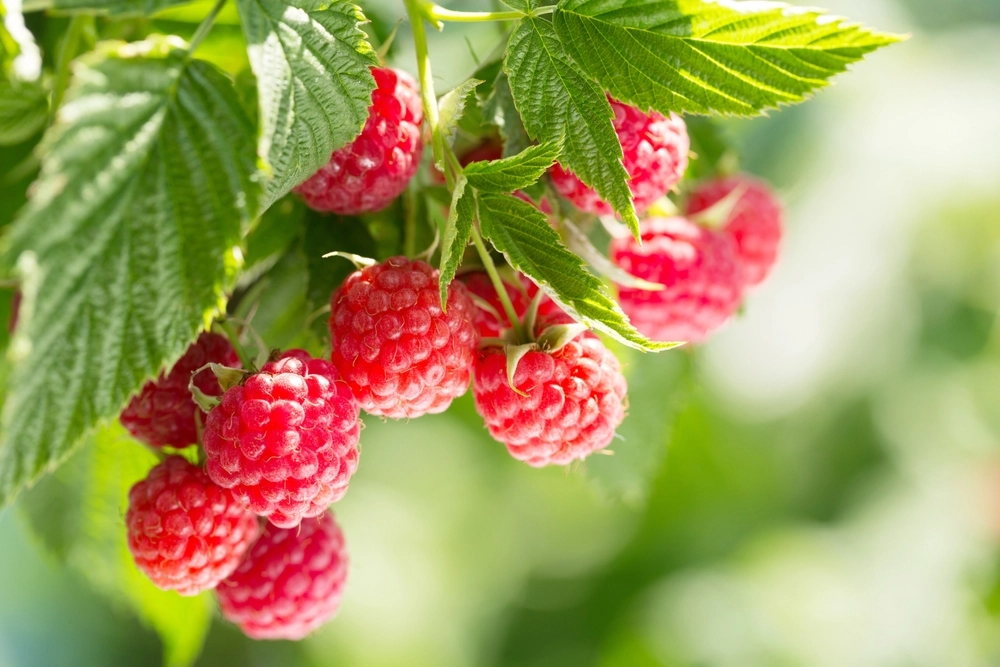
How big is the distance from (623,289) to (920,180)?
148 cm

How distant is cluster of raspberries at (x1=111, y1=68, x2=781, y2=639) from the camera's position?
553 mm

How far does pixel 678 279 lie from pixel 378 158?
0.30 metres

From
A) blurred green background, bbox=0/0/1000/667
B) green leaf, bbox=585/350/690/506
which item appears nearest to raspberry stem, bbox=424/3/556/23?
green leaf, bbox=585/350/690/506

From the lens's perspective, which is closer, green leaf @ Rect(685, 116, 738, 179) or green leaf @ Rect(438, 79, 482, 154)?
green leaf @ Rect(438, 79, 482, 154)

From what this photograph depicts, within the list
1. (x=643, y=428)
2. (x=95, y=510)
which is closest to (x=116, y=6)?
(x=95, y=510)

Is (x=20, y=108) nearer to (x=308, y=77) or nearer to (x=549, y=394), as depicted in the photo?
(x=308, y=77)

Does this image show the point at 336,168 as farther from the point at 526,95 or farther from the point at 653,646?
the point at 653,646

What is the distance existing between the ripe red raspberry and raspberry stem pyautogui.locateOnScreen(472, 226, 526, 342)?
1cm

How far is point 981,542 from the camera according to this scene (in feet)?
6.68

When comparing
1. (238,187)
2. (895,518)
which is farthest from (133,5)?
(895,518)

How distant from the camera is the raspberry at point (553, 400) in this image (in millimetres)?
590

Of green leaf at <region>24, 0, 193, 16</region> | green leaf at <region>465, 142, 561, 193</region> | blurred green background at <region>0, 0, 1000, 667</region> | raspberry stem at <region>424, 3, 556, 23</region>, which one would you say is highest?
raspberry stem at <region>424, 3, 556, 23</region>

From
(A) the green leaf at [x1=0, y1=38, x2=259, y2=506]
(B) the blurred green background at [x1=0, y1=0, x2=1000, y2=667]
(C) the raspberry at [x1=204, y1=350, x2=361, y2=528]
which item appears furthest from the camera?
(B) the blurred green background at [x1=0, y1=0, x2=1000, y2=667]

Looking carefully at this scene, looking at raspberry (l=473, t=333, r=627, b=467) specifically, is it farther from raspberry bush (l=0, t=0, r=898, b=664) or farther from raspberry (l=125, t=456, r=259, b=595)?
raspberry (l=125, t=456, r=259, b=595)
